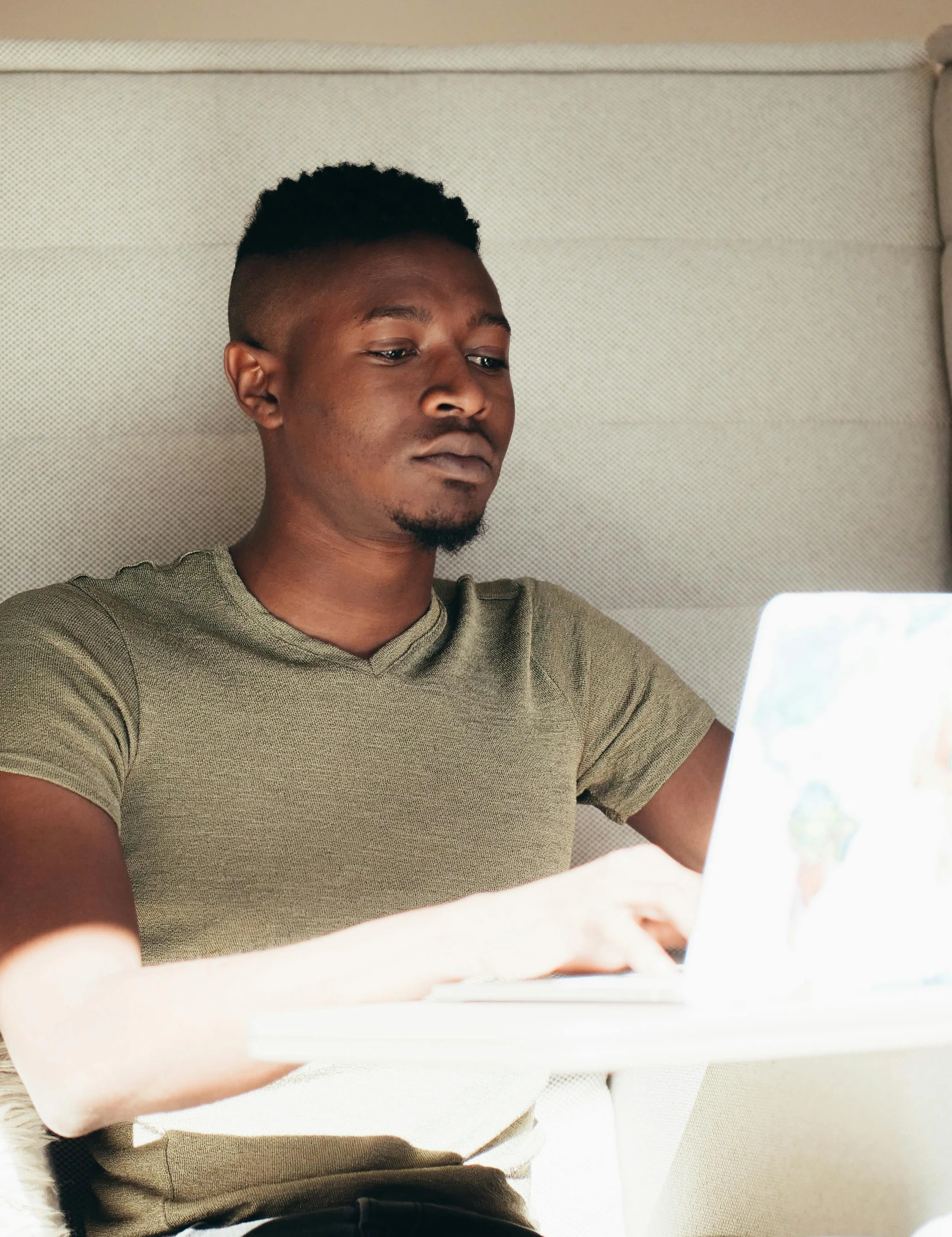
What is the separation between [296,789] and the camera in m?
1.13

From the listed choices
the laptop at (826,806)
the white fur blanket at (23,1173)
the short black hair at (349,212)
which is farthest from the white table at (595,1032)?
the short black hair at (349,212)

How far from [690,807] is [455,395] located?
0.50m

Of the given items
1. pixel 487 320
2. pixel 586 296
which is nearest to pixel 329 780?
pixel 487 320

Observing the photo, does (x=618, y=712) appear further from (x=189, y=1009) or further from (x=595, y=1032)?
(x=595, y=1032)

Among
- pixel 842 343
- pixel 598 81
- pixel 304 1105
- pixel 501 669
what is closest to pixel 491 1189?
pixel 304 1105

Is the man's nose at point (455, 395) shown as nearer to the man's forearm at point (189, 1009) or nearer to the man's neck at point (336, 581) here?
the man's neck at point (336, 581)

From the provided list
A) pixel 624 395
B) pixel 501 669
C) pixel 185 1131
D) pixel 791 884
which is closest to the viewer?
pixel 791 884

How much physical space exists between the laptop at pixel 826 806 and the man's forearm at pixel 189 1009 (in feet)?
0.30

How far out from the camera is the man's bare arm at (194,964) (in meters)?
0.74

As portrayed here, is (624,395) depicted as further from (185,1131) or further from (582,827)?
(185,1131)

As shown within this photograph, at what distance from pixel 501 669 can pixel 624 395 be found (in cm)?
53

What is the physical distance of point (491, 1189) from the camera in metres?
1.07

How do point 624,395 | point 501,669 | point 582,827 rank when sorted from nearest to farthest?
point 501,669 < point 582,827 < point 624,395

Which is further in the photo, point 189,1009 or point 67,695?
point 67,695
